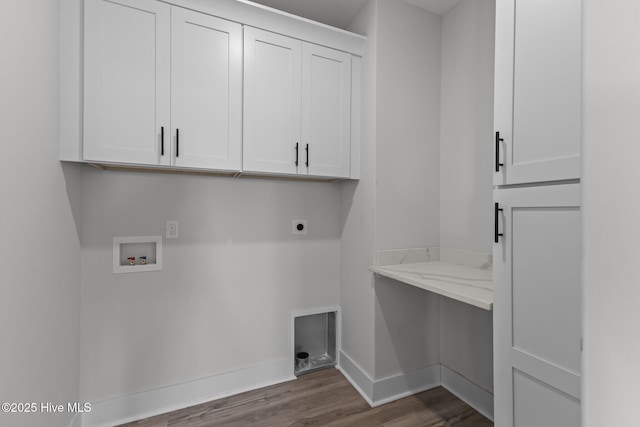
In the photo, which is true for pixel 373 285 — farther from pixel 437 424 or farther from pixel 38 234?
pixel 38 234

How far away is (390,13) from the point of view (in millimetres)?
1917

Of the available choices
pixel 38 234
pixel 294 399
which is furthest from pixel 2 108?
pixel 294 399

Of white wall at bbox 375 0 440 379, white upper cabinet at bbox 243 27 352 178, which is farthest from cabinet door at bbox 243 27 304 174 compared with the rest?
white wall at bbox 375 0 440 379

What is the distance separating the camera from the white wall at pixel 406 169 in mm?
1905

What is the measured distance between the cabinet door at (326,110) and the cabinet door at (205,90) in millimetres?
445

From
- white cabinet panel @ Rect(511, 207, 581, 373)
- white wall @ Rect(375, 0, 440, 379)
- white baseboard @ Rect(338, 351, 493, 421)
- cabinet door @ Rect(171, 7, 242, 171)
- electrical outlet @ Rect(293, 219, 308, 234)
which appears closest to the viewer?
white cabinet panel @ Rect(511, 207, 581, 373)

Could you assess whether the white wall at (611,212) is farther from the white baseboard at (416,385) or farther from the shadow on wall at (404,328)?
the white baseboard at (416,385)

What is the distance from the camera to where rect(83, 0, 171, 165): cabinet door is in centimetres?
139

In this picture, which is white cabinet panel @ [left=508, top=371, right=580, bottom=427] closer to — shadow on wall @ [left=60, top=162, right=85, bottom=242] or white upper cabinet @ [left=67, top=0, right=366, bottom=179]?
white upper cabinet @ [left=67, top=0, right=366, bottom=179]

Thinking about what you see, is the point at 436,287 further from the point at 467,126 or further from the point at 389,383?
the point at 467,126

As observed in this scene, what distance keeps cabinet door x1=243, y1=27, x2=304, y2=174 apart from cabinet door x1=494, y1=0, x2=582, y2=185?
1.14 m

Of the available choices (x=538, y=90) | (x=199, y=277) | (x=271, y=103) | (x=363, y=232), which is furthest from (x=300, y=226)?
(x=538, y=90)

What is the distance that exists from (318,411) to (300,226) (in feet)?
4.01

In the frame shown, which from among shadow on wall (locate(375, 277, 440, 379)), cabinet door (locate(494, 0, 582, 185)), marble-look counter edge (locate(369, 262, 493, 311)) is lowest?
shadow on wall (locate(375, 277, 440, 379))
